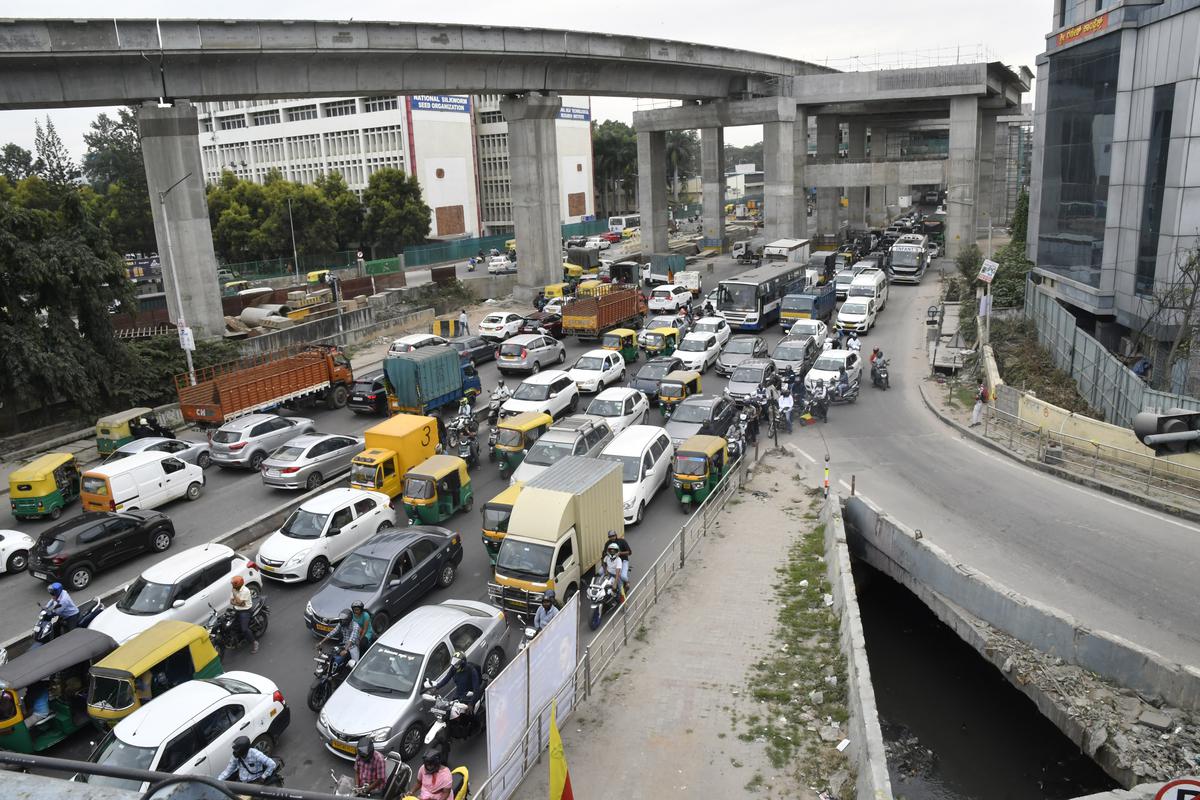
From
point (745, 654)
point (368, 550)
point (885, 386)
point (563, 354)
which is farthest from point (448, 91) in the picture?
point (745, 654)

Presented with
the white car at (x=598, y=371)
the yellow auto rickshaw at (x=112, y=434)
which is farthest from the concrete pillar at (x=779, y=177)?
the yellow auto rickshaw at (x=112, y=434)

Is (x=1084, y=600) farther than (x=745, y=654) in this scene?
Yes

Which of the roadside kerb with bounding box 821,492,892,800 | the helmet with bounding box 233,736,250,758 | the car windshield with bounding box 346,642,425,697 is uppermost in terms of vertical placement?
the helmet with bounding box 233,736,250,758

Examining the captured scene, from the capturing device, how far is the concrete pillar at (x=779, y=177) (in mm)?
64938

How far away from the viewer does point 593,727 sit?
11977 millimetres

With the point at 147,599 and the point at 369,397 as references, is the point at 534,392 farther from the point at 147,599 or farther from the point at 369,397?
the point at 147,599

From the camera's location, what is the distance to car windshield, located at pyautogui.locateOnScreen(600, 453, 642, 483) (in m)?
19.9

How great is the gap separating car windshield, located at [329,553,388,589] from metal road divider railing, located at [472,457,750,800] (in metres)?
3.67

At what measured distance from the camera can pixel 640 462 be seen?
66.0ft

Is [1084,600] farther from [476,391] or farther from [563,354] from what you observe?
[563,354]

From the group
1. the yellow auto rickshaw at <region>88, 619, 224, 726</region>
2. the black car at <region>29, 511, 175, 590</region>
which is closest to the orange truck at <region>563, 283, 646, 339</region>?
the black car at <region>29, 511, 175, 590</region>

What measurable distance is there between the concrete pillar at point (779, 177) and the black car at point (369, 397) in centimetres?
4442

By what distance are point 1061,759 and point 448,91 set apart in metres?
40.4

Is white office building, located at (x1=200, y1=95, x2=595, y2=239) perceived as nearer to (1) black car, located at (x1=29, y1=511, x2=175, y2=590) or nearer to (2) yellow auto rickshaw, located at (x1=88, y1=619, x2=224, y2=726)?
(1) black car, located at (x1=29, y1=511, x2=175, y2=590)
